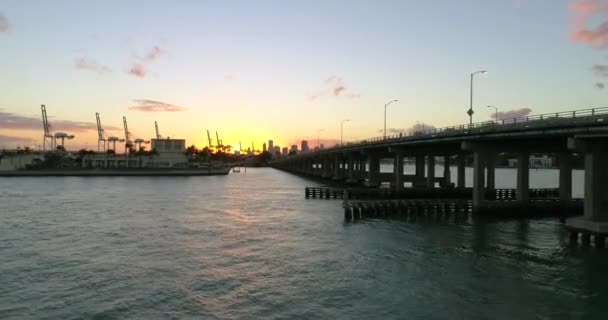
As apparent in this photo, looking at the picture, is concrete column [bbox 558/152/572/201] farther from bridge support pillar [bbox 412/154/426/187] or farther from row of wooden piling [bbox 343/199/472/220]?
bridge support pillar [bbox 412/154/426/187]

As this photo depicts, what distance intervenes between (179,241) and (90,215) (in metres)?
20.9

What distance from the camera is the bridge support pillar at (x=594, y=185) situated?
33938 millimetres

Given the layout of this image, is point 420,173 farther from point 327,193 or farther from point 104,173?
point 104,173

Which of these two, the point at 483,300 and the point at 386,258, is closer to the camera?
the point at 483,300

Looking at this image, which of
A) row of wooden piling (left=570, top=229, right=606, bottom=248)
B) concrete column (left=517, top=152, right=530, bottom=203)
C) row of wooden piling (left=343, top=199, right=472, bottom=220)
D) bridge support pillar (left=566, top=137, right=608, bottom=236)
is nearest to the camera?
row of wooden piling (left=570, top=229, right=606, bottom=248)

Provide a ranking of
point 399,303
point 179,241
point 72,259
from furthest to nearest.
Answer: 1. point 179,241
2. point 72,259
3. point 399,303

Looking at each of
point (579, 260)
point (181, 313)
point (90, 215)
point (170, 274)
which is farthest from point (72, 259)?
point (579, 260)

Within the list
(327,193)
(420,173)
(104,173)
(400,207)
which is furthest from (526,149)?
(104,173)

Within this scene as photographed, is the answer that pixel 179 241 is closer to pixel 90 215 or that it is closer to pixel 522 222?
pixel 90 215

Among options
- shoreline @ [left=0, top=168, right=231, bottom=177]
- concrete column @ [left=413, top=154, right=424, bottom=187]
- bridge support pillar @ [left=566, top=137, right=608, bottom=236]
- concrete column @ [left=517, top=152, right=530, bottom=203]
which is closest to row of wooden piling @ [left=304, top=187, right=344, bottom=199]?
concrete column @ [left=413, top=154, right=424, bottom=187]

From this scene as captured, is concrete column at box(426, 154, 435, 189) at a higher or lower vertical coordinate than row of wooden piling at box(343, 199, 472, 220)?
higher

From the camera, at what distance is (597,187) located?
34.4m

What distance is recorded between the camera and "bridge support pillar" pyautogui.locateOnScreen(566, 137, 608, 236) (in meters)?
33.9

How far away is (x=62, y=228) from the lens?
40688mm
